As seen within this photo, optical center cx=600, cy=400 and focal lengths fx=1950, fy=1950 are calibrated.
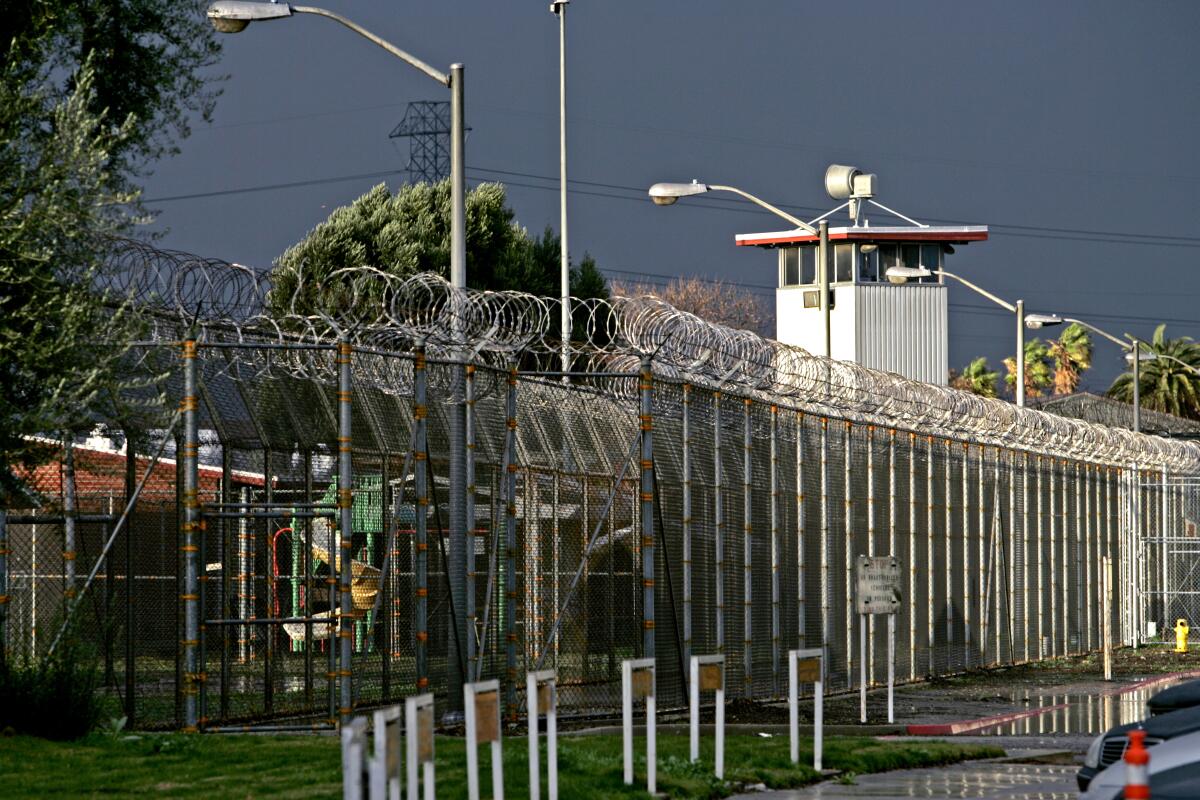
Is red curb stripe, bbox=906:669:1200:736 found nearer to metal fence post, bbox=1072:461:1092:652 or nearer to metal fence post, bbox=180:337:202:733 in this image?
metal fence post, bbox=180:337:202:733

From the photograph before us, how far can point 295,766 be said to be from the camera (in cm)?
1377

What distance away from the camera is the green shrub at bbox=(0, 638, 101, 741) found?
1489 centimetres

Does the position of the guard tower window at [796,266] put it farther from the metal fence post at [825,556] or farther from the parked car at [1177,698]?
the parked car at [1177,698]

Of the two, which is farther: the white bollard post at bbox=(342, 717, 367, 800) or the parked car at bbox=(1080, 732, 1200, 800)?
the parked car at bbox=(1080, 732, 1200, 800)

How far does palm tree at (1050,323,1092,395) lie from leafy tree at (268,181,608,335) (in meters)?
52.0

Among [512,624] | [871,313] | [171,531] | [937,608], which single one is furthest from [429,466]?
[871,313]

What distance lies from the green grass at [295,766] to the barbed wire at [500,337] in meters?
3.47

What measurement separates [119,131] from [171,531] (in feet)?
40.3

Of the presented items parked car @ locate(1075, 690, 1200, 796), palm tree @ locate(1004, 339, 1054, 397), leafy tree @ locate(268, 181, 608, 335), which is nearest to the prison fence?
parked car @ locate(1075, 690, 1200, 796)

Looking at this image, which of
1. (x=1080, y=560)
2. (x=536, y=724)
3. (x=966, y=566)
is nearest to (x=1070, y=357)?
(x=1080, y=560)

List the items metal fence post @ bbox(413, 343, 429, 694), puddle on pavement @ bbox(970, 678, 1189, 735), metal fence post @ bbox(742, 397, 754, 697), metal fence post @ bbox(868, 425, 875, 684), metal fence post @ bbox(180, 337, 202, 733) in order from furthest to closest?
metal fence post @ bbox(868, 425, 875, 684) → metal fence post @ bbox(742, 397, 754, 697) → puddle on pavement @ bbox(970, 678, 1189, 735) → metal fence post @ bbox(413, 343, 429, 694) → metal fence post @ bbox(180, 337, 202, 733)

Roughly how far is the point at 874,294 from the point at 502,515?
4179 centimetres

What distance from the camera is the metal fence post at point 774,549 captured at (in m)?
Result: 22.6

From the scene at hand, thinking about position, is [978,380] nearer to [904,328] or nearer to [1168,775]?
[904,328]
